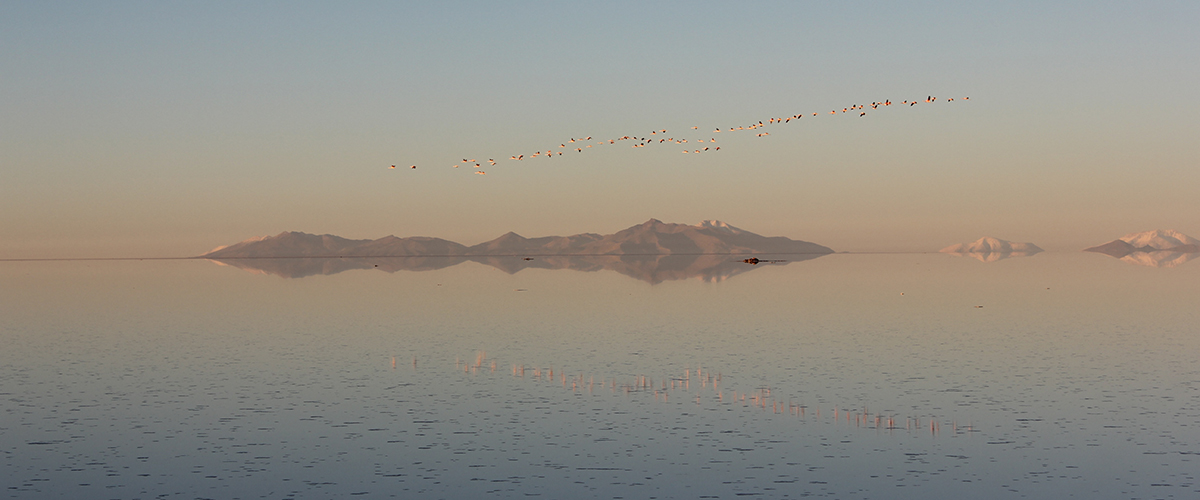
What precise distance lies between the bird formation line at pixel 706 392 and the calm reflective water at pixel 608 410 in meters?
0.33

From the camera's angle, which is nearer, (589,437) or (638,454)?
(638,454)

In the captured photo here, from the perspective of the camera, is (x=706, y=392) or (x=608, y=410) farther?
(x=706, y=392)

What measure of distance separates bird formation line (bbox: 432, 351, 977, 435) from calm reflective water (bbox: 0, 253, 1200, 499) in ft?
1.09

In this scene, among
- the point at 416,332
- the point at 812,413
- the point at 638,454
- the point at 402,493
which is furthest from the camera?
the point at 416,332

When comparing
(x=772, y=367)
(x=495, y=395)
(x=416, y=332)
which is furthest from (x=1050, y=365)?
(x=416, y=332)

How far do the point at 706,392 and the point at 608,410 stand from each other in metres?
9.49

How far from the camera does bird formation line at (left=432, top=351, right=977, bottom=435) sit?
56594mm

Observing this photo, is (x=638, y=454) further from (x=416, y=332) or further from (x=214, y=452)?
(x=416, y=332)

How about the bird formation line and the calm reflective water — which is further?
the bird formation line

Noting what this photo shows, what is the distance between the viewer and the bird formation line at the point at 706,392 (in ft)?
186

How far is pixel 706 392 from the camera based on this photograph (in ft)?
223

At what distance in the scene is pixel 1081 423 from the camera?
55.8 m

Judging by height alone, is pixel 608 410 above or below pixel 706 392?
below

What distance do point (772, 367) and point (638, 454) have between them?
3309cm
